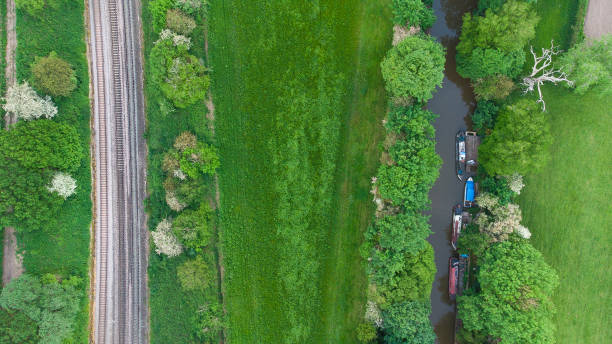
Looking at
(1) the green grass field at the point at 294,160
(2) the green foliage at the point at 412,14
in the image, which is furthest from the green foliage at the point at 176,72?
(2) the green foliage at the point at 412,14

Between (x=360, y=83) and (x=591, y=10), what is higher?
(x=591, y=10)

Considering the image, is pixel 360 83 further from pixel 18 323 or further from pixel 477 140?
pixel 18 323

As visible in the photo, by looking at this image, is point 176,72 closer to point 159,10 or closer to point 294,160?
point 159,10

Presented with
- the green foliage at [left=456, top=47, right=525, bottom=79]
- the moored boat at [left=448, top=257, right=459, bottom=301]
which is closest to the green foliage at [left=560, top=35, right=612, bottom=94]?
the green foliage at [left=456, top=47, right=525, bottom=79]

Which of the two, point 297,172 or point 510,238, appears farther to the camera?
point 297,172

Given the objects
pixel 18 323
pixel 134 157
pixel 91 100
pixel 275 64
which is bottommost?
pixel 18 323

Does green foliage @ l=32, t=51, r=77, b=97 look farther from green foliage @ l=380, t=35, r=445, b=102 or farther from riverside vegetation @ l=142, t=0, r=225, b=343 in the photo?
green foliage @ l=380, t=35, r=445, b=102

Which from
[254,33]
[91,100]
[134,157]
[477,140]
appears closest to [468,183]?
[477,140]
